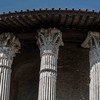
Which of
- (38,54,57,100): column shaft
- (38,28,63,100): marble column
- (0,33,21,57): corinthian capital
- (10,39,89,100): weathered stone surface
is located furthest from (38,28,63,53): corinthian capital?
(10,39,89,100): weathered stone surface

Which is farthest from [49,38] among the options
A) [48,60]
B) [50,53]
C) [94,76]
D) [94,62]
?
[94,76]

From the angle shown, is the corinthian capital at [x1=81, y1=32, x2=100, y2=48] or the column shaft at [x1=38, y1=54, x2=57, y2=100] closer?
the column shaft at [x1=38, y1=54, x2=57, y2=100]

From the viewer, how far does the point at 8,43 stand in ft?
56.2

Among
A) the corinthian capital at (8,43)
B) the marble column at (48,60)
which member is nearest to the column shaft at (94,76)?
the marble column at (48,60)

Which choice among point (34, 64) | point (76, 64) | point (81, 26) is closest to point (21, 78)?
point (34, 64)

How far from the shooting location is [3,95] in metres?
16.2

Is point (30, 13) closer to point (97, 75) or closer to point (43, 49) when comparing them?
point (43, 49)

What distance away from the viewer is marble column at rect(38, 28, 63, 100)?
15.9 metres

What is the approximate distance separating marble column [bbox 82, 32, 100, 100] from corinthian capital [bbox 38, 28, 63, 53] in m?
1.04

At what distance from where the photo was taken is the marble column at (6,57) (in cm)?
1631

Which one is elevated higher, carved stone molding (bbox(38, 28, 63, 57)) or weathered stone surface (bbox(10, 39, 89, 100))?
carved stone molding (bbox(38, 28, 63, 57))

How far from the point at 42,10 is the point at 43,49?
131 cm

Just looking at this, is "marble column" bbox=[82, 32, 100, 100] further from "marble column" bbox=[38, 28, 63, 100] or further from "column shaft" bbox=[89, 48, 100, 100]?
"marble column" bbox=[38, 28, 63, 100]

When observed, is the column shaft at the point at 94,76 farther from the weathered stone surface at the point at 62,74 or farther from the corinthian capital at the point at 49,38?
the weathered stone surface at the point at 62,74
